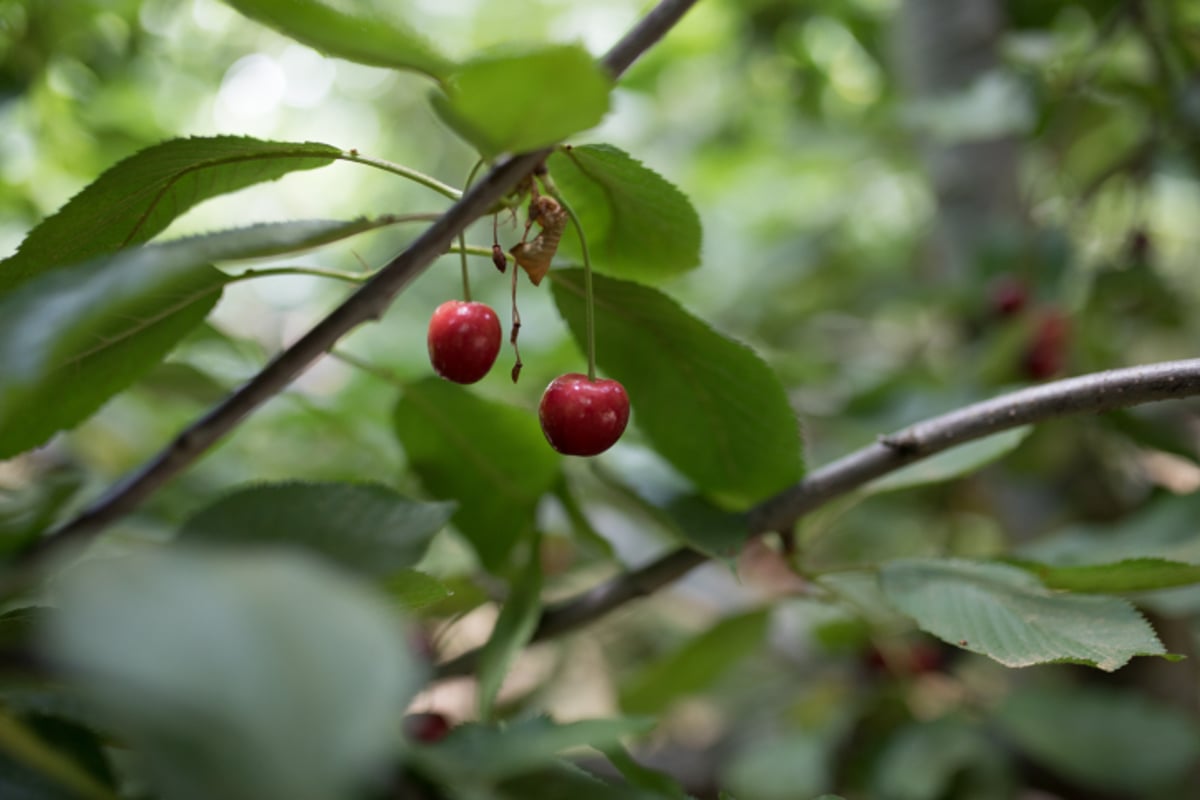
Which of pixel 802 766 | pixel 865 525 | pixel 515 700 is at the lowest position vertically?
pixel 802 766

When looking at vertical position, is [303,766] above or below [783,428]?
below

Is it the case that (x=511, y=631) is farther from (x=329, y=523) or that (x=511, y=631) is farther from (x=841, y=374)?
(x=841, y=374)

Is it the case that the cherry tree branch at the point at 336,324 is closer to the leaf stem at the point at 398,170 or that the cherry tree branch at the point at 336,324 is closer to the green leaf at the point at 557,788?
the leaf stem at the point at 398,170

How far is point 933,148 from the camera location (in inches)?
64.8

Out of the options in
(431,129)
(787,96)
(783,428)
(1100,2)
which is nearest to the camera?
(783,428)

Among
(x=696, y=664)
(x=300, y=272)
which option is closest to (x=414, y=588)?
(x=300, y=272)

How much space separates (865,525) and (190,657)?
1.72 m

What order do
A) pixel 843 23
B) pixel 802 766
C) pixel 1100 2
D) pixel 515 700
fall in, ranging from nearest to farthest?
pixel 515 700 < pixel 802 766 < pixel 1100 2 < pixel 843 23

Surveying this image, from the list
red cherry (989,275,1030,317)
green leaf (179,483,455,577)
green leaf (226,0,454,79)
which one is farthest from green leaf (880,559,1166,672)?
red cherry (989,275,1030,317)

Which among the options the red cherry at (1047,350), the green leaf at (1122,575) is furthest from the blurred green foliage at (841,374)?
the green leaf at (1122,575)

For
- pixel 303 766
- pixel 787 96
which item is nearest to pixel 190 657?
pixel 303 766

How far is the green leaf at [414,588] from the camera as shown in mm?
481

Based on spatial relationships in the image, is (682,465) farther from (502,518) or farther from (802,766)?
(802,766)

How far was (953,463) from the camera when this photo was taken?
777 millimetres
